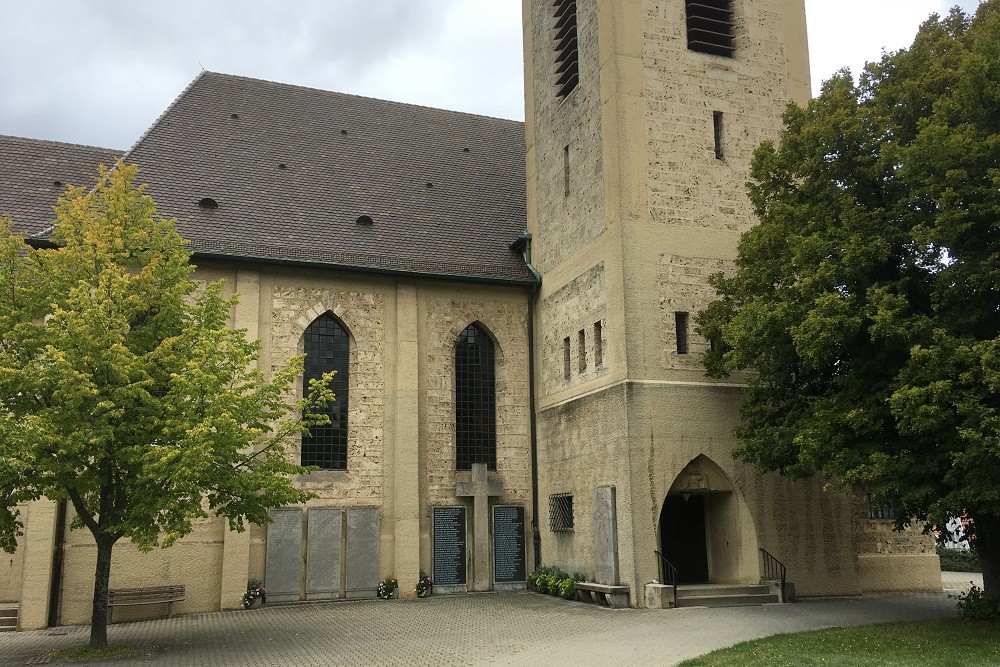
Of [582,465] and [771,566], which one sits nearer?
[771,566]

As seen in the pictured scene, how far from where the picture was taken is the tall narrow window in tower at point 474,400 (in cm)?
2306

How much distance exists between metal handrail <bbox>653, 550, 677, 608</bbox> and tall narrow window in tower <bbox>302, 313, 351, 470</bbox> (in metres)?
8.02

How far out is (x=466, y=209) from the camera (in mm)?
25953

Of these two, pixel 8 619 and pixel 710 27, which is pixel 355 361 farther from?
pixel 710 27

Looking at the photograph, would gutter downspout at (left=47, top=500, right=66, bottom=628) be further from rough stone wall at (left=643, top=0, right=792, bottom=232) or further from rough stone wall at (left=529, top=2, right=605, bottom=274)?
rough stone wall at (left=643, top=0, right=792, bottom=232)

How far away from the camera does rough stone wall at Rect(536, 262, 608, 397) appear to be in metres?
20.3

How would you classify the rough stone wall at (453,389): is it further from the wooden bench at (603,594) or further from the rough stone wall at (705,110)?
the rough stone wall at (705,110)

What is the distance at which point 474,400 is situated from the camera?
23406mm

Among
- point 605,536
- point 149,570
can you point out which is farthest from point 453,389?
point 149,570

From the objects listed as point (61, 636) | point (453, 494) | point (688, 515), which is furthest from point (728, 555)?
point (61, 636)

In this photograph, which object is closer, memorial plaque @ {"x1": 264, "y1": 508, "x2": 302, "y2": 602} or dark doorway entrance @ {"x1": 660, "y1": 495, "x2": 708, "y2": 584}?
dark doorway entrance @ {"x1": 660, "y1": 495, "x2": 708, "y2": 584}

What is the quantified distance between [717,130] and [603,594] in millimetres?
10791

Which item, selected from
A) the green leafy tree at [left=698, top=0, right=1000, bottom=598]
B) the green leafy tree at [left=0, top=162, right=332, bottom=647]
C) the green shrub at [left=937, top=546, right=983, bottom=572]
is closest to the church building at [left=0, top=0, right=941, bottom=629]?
the green leafy tree at [left=698, top=0, right=1000, bottom=598]

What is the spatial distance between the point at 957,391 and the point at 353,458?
Result: 534 inches
